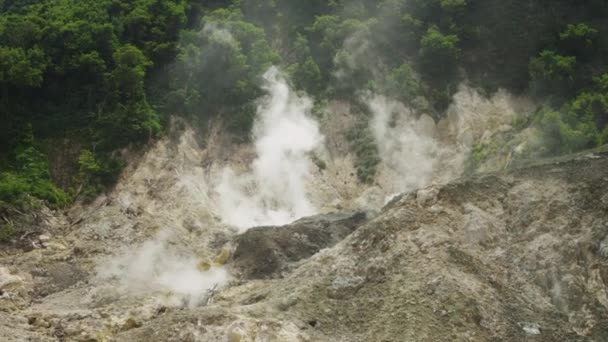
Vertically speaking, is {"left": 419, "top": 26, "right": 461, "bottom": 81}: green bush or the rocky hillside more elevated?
{"left": 419, "top": 26, "right": 461, "bottom": 81}: green bush

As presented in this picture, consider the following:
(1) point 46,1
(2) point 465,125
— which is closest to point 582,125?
(2) point 465,125

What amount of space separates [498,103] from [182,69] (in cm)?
1892

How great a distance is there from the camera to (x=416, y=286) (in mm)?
20109

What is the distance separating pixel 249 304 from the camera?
21484 mm

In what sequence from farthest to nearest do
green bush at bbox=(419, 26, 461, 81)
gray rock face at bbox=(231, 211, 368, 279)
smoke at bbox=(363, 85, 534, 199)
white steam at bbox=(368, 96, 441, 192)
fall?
green bush at bbox=(419, 26, 461, 81), white steam at bbox=(368, 96, 441, 192), smoke at bbox=(363, 85, 534, 199), gray rock face at bbox=(231, 211, 368, 279)

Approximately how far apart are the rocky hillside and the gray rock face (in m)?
0.20

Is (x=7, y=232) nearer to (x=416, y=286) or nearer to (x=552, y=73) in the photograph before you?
(x=416, y=286)

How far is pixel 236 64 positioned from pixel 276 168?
7103 millimetres

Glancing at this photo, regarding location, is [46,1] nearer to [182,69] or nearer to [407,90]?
[182,69]

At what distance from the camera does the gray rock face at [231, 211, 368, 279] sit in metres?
27.9

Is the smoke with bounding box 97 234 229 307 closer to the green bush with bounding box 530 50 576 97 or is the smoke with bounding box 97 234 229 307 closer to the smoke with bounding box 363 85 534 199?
the smoke with bounding box 363 85 534 199

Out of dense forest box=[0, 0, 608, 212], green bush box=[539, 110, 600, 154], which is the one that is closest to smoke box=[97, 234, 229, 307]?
dense forest box=[0, 0, 608, 212]

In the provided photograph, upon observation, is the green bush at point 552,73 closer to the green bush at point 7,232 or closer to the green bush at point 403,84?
the green bush at point 403,84

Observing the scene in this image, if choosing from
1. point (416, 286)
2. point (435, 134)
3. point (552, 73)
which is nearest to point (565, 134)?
point (552, 73)
